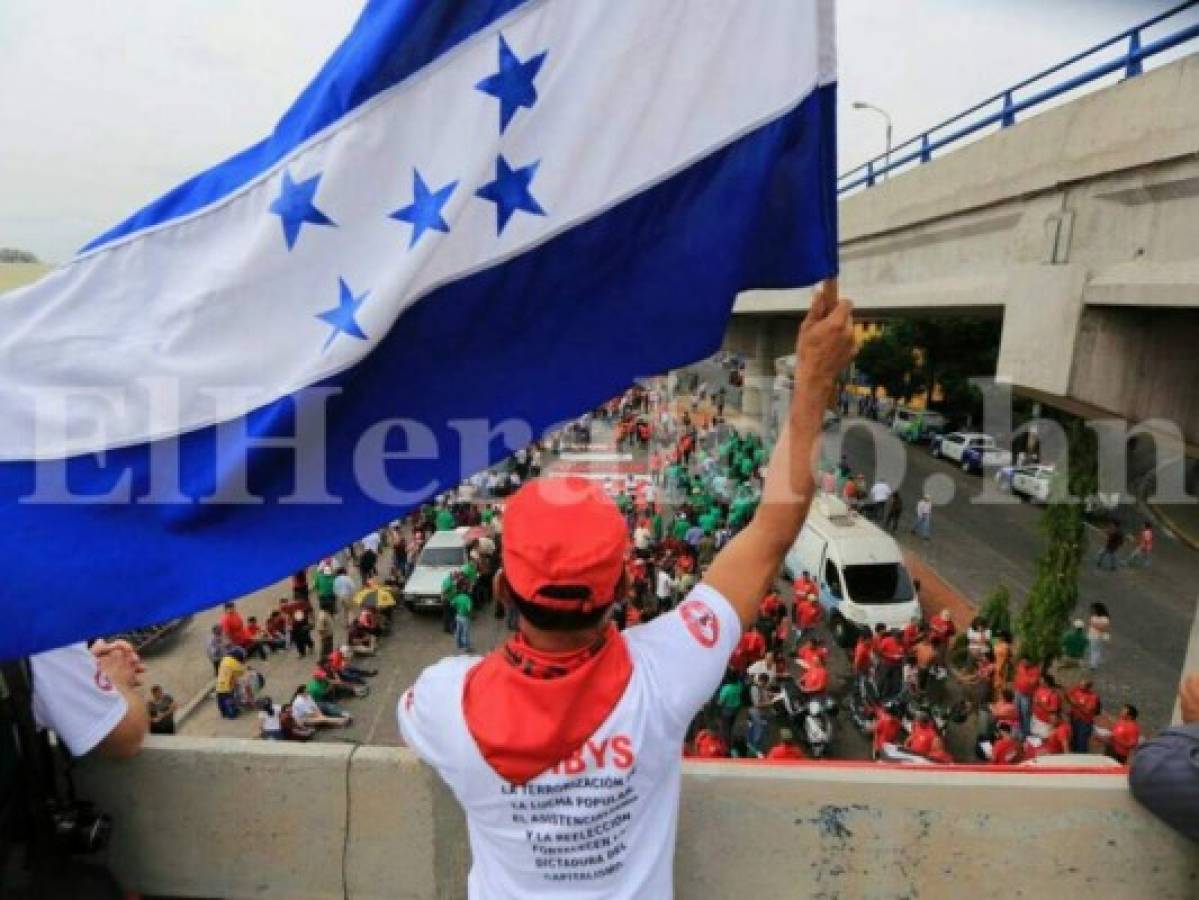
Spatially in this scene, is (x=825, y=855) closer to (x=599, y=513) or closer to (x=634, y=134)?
(x=599, y=513)

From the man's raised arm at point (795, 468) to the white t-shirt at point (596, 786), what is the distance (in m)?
0.20

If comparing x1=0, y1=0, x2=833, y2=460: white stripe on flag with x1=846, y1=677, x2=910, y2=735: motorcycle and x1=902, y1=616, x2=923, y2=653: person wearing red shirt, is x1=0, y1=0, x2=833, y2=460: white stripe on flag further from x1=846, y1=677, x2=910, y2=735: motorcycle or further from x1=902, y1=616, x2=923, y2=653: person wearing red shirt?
x1=902, y1=616, x2=923, y2=653: person wearing red shirt

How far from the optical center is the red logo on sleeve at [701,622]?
1.71 metres

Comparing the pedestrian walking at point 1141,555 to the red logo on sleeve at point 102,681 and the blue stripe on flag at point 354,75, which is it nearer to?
the blue stripe on flag at point 354,75

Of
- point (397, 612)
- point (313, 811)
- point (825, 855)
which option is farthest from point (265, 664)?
point (825, 855)

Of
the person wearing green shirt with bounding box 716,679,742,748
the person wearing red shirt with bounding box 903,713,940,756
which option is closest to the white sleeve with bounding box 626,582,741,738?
the person wearing red shirt with bounding box 903,713,940,756

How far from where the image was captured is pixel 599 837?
1574mm

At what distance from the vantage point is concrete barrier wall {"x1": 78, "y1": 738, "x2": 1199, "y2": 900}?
2656mm

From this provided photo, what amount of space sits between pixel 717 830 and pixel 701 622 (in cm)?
130

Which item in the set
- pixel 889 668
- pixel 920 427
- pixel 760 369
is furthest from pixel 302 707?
pixel 920 427

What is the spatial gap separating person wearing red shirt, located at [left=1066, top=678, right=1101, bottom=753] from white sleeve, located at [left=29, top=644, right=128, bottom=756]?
11177mm

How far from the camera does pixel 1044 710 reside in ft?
34.7

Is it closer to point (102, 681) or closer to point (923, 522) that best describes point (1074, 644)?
point (923, 522)

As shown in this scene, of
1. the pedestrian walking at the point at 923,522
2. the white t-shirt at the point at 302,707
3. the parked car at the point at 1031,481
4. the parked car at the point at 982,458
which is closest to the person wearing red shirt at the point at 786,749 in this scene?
the white t-shirt at the point at 302,707
